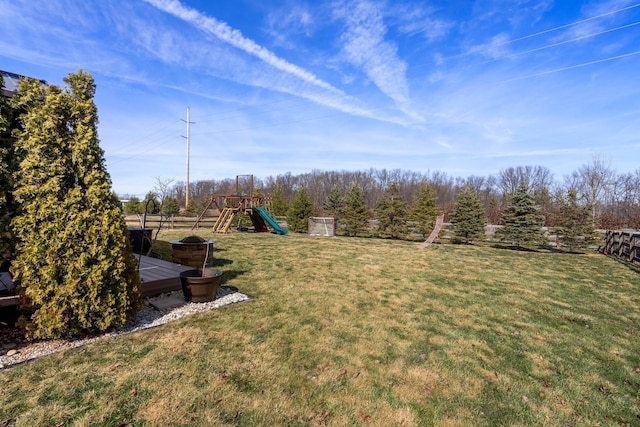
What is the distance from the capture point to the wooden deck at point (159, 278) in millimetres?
4955

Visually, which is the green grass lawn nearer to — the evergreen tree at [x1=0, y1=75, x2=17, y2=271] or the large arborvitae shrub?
the large arborvitae shrub

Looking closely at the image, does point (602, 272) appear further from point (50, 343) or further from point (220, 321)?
point (50, 343)

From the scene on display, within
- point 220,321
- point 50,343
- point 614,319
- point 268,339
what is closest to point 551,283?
point 614,319

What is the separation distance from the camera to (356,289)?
6.25 metres

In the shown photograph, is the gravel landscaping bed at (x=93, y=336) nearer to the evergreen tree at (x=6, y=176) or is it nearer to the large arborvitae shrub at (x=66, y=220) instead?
the large arborvitae shrub at (x=66, y=220)

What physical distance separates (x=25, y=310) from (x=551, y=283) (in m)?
10.2

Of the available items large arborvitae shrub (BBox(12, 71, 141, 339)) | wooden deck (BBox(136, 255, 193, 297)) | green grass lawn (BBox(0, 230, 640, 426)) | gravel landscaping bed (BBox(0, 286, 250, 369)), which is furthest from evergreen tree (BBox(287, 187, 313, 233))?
large arborvitae shrub (BBox(12, 71, 141, 339))

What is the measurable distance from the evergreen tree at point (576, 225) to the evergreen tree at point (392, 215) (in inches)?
307

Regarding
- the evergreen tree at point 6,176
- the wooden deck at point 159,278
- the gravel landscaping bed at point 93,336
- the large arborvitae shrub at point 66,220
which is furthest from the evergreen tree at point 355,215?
the evergreen tree at point 6,176

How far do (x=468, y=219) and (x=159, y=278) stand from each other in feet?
54.1

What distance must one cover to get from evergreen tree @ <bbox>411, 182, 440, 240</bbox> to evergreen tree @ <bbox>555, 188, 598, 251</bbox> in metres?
6.44

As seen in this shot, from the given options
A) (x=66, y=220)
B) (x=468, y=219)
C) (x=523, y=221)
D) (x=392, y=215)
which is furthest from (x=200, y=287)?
(x=468, y=219)

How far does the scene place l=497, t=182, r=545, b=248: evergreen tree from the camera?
1432 cm

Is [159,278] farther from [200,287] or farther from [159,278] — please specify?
[200,287]
